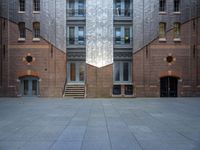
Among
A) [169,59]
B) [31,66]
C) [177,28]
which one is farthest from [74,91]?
[177,28]

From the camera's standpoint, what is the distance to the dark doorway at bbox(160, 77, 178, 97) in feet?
97.1

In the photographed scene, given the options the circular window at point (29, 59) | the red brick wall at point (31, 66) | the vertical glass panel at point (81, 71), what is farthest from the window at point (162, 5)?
the circular window at point (29, 59)

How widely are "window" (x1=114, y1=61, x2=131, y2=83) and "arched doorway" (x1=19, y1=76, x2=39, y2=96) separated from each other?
26.6 ft

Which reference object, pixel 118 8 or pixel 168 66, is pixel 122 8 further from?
pixel 168 66

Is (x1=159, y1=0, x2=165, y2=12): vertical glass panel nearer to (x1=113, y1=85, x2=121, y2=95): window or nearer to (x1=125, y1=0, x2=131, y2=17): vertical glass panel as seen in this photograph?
(x1=125, y1=0, x2=131, y2=17): vertical glass panel

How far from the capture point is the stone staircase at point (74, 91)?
2894cm

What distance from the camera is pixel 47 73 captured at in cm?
2916

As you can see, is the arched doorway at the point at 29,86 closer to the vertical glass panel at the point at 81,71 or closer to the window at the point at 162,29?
the vertical glass panel at the point at 81,71

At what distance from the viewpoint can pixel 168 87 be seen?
29.7 metres

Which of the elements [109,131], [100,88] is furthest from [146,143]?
[100,88]

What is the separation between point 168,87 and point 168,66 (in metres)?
2.19

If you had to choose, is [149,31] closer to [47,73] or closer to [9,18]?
[47,73]

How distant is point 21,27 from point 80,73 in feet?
24.8

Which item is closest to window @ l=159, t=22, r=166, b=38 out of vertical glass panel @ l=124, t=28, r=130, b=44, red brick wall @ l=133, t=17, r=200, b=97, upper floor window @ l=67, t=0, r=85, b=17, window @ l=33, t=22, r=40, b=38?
red brick wall @ l=133, t=17, r=200, b=97
